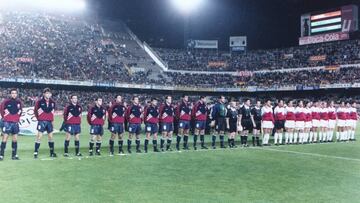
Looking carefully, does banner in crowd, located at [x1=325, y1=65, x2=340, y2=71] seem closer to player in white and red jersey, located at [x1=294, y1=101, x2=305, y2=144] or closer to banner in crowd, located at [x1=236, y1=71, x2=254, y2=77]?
banner in crowd, located at [x1=236, y1=71, x2=254, y2=77]

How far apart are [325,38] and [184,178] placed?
172ft

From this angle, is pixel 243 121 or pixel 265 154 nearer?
pixel 265 154

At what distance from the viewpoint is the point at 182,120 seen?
16.2 meters

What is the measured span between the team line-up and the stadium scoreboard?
36.6m

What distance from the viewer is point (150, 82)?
58750 mm

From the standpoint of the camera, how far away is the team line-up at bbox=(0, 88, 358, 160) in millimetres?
13234

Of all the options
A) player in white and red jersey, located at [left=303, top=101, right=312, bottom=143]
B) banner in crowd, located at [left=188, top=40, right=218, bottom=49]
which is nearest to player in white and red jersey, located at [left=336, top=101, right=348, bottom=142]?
player in white and red jersey, located at [left=303, top=101, right=312, bottom=143]

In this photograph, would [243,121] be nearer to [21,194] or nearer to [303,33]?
[21,194]

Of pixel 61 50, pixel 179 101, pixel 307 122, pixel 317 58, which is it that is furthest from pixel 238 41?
pixel 307 122

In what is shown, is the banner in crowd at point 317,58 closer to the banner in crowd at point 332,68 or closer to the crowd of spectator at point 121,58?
the crowd of spectator at point 121,58

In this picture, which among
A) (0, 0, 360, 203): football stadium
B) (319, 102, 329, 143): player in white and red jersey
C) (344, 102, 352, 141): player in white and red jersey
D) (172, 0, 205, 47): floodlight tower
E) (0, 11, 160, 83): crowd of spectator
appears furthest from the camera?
(172, 0, 205, 47): floodlight tower

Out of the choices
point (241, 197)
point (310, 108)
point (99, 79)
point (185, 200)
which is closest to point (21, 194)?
point (185, 200)

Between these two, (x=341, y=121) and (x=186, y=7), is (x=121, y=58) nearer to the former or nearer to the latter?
(x=186, y=7)

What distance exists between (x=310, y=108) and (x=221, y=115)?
546cm
